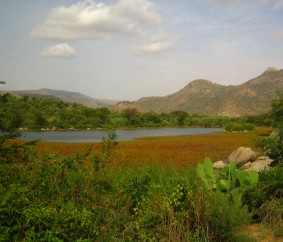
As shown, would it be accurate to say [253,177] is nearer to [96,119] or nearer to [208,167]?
[208,167]

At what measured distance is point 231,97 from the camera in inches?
6240

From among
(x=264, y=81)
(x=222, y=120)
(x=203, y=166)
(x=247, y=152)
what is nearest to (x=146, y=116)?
(x=222, y=120)

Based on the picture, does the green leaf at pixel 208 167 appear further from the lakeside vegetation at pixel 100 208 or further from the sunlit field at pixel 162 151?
the sunlit field at pixel 162 151

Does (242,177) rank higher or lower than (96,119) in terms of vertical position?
lower

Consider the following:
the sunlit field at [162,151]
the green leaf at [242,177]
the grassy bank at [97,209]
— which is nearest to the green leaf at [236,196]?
the green leaf at [242,177]

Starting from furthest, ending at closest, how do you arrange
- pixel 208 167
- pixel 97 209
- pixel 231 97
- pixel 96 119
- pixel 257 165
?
pixel 231 97, pixel 96 119, pixel 257 165, pixel 208 167, pixel 97 209

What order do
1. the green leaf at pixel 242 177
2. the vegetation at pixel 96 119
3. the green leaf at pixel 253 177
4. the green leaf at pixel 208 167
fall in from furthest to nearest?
the vegetation at pixel 96 119
the green leaf at pixel 208 167
the green leaf at pixel 242 177
the green leaf at pixel 253 177

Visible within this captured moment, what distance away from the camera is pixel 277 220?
7.66m

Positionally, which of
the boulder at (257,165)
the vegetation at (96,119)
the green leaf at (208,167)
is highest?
the vegetation at (96,119)

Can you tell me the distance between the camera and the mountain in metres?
142

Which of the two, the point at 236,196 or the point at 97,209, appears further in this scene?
the point at 236,196

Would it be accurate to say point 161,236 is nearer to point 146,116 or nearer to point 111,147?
point 111,147

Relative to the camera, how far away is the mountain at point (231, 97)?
142 metres

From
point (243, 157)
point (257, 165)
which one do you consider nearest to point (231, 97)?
point (243, 157)
